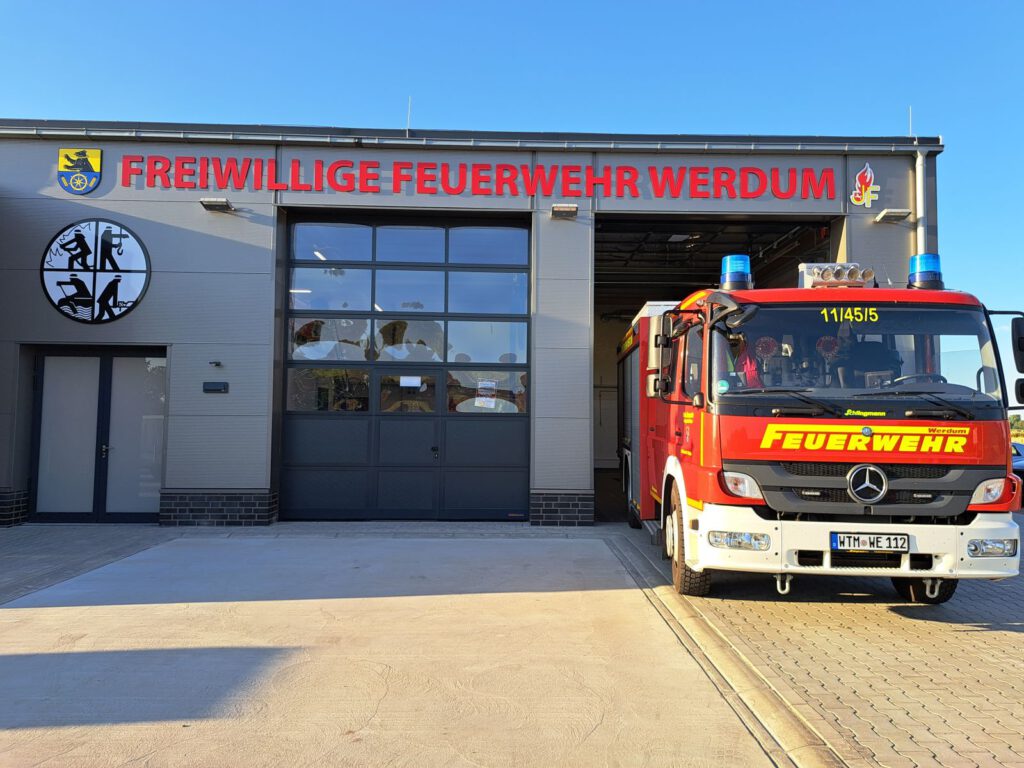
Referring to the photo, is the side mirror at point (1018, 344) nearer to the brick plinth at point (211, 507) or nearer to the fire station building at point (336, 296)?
the fire station building at point (336, 296)

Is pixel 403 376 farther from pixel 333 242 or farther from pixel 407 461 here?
pixel 333 242

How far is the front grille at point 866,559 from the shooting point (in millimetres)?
5219

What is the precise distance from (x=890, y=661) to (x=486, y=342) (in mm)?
7532

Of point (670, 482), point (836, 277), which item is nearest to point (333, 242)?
point (670, 482)

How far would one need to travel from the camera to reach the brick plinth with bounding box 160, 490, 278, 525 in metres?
10.4

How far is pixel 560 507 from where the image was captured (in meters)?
10.7

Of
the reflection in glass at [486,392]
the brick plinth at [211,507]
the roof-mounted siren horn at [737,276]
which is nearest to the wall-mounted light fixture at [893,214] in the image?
the roof-mounted siren horn at [737,276]

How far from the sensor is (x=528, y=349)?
11133 mm

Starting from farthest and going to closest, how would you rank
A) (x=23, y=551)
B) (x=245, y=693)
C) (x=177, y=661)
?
(x=23, y=551), (x=177, y=661), (x=245, y=693)

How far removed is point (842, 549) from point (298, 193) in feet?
29.9

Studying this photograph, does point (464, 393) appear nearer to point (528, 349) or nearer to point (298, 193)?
point (528, 349)

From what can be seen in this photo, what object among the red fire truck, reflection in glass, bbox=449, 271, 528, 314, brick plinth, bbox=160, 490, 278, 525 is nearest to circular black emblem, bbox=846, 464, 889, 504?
the red fire truck

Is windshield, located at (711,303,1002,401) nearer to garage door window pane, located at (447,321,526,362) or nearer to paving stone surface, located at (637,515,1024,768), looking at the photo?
paving stone surface, located at (637,515,1024,768)

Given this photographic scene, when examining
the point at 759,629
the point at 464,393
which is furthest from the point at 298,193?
the point at 759,629
